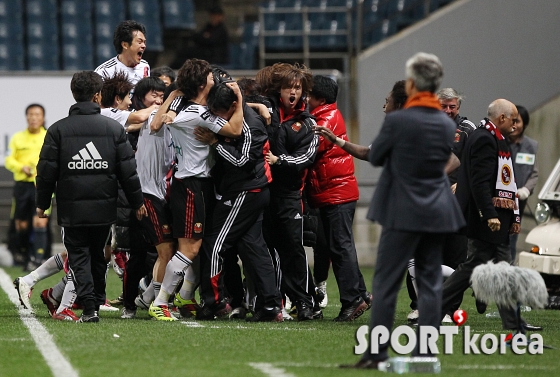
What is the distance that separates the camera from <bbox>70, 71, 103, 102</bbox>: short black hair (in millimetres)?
7805

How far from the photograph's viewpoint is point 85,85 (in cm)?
780

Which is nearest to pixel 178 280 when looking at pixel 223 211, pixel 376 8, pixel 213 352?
pixel 223 211

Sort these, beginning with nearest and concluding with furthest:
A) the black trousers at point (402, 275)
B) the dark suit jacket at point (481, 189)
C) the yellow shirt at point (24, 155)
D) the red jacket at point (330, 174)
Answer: the black trousers at point (402, 275) → the dark suit jacket at point (481, 189) → the red jacket at point (330, 174) → the yellow shirt at point (24, 155)

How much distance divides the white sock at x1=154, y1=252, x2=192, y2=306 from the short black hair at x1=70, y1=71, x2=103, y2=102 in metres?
1.33

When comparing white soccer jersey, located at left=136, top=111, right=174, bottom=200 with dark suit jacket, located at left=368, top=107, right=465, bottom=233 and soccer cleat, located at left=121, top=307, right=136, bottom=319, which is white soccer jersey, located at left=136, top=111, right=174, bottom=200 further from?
dark suit jacket, located at left=368, top=107, right=465, bottom=233

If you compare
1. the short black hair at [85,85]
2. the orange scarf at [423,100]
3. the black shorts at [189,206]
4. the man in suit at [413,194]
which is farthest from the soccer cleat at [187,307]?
the orange scarf at [423,100]

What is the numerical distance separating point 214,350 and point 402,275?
1.38 m

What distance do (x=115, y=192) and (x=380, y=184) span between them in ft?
8.75

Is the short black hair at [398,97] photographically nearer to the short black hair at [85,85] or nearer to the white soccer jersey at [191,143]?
the white soccer jersey at [191,143]

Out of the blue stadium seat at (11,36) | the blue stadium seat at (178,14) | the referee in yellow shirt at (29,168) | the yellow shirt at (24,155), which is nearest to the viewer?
the referee in yellow shirt at (29,168)

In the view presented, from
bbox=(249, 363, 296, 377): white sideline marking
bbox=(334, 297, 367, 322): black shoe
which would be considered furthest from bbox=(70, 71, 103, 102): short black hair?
bbox=(249, 363, 296, 377): white sideline marking

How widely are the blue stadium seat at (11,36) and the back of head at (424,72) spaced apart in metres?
12.7

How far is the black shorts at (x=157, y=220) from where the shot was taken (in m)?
8.25

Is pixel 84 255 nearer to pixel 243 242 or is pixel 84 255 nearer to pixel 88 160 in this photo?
pixel 88 160
